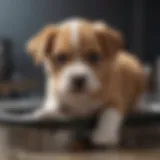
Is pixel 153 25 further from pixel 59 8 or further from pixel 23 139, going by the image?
pixel 23 139

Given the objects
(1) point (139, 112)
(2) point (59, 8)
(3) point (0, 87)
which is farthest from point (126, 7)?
(1) point (139, 112)

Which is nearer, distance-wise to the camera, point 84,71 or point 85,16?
point 84,71

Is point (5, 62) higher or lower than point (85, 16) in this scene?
lower

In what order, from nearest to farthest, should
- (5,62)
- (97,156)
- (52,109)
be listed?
(97,156) < (52,109) < (5,62)

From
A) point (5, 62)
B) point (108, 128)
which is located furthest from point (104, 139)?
point (5, 62)

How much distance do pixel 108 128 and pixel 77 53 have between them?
15 centimetres

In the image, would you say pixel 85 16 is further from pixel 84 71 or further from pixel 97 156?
pixel 97 156

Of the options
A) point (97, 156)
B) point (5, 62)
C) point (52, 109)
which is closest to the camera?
point (97, 156)

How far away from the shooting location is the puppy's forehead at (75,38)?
81 cm

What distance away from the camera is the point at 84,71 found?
0.81m

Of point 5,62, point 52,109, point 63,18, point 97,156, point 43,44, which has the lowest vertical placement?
point 97,156

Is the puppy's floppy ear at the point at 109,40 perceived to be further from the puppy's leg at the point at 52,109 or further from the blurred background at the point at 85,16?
the blurred background at the point at 85,16

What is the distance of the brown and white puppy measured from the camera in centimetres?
81

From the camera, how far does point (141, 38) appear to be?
1.67 m
